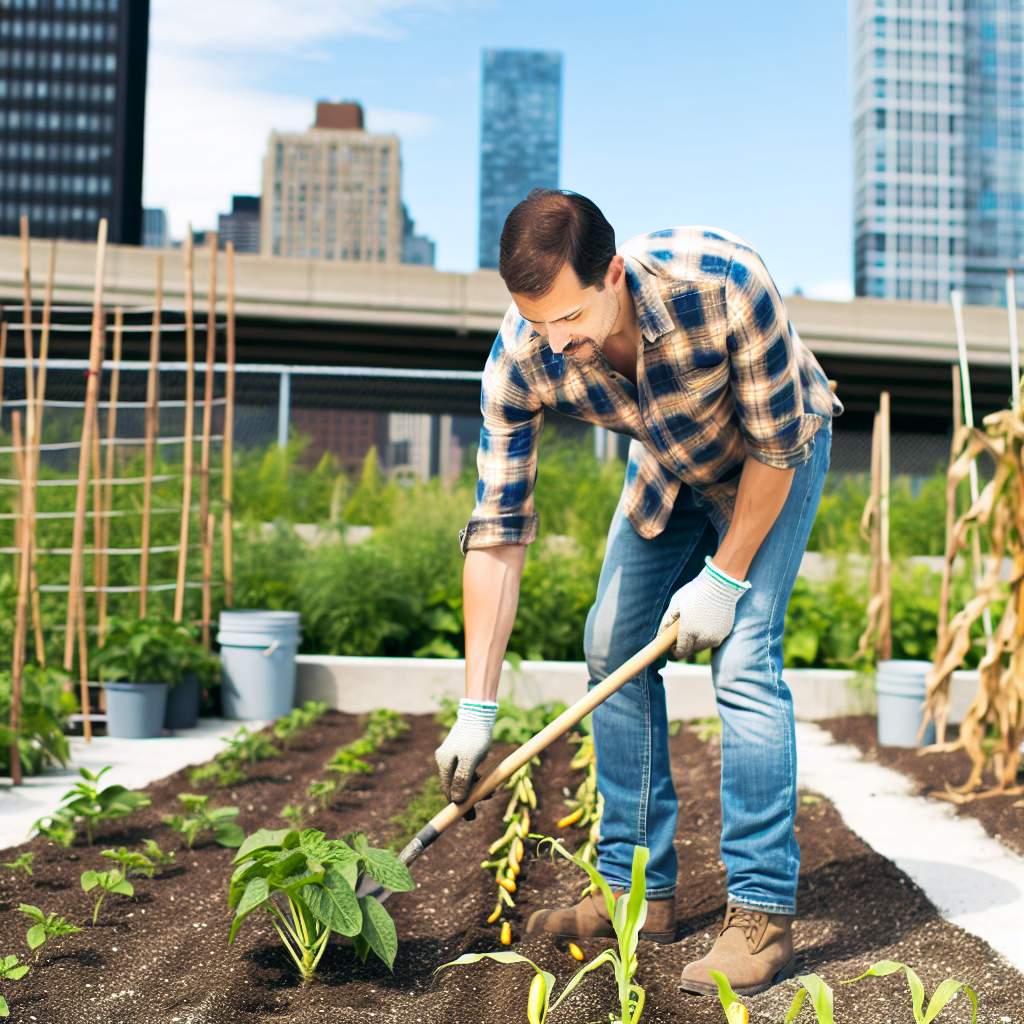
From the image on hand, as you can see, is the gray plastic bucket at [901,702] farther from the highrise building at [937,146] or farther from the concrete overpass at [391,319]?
the highrise building at [937,146]

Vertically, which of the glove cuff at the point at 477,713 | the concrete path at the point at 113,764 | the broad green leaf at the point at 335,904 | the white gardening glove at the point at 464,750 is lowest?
the concrete path at the point at 113,764

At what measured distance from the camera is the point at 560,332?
1789 millimetres

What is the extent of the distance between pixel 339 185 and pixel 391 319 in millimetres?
146048

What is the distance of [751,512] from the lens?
2.02 meters

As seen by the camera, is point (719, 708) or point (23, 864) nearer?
point (719, 708)

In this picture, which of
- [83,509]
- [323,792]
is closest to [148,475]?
[83,509]

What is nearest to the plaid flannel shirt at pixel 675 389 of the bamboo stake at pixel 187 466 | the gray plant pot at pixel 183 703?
the gray plant pot at pixel 183 703

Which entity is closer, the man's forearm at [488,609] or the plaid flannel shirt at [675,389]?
the plaid flannel shirt at [675,389]

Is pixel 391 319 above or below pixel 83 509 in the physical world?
above

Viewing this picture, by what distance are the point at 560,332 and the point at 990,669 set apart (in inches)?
86.6

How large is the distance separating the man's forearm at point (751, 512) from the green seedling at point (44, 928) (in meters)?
1.33

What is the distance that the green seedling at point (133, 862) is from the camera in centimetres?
236

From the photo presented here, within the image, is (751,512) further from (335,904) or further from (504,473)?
(335,904)

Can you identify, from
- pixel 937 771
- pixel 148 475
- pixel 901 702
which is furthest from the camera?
pixel 148 475
